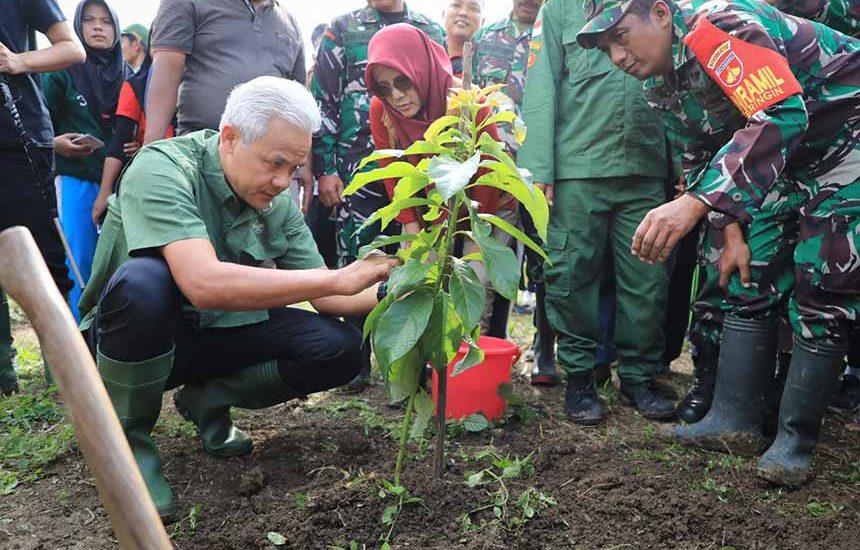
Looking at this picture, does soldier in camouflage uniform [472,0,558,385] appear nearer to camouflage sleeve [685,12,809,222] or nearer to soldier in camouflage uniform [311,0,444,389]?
soldier in camouflage uniform [311,0,444,389]

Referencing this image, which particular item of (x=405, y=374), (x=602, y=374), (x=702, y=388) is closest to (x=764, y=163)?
(x=702, y=388)

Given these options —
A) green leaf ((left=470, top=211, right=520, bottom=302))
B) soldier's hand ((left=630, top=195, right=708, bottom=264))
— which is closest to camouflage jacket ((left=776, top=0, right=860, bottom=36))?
soldier's hand ((left=630, top=195, right=708, bottom=264))

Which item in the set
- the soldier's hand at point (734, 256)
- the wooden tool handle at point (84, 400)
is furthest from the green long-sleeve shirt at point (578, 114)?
the wooden tool handle at point (84, 400)

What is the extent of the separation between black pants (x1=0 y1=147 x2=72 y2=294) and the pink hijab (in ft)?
4.75

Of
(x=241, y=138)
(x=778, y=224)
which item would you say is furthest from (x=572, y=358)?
(x=241, y=138)

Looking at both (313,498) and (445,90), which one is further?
(445,90)

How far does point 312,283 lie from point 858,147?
178 cm

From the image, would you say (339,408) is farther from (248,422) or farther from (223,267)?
(223,267)

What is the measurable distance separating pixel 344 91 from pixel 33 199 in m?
1.48

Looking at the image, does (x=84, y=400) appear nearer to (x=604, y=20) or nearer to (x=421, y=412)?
(x=421, y=412)

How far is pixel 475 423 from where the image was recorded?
102 inches

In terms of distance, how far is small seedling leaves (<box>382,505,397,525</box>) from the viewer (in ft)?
6.03

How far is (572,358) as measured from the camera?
10.0ft

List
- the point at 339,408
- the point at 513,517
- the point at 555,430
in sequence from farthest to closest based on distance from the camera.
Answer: the point at 339,408
the point at 555,430
the point at 513,517
